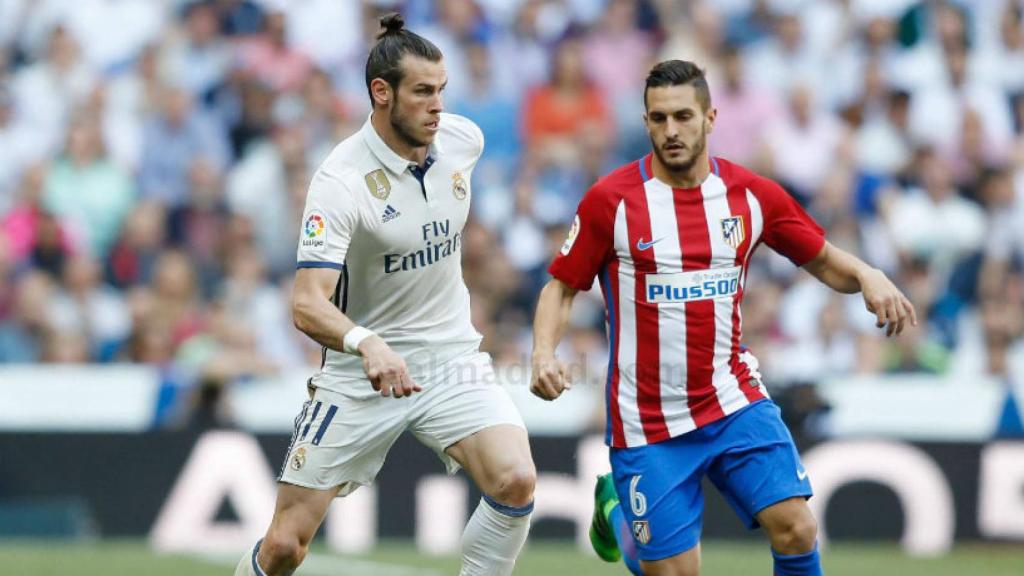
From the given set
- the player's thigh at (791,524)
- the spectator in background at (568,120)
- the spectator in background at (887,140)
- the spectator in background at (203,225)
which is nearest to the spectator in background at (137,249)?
the spectator in background at (203,225)

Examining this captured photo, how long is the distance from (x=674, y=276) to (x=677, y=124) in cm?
61

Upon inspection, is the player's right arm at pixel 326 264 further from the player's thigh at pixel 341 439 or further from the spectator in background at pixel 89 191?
the spectator in background at pixel 89 191

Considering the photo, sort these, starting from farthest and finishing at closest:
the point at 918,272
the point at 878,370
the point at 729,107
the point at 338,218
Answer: the point at 729,107, the point at 918,272, the point at 878,370, the point at 338,218

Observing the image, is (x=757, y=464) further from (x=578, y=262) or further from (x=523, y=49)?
(x=523, y=49)

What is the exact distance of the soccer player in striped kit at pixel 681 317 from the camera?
708cm

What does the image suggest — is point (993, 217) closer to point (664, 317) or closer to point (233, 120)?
point (233, 120)

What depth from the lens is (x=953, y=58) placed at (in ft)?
50.4

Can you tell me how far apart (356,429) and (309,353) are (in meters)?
5.74

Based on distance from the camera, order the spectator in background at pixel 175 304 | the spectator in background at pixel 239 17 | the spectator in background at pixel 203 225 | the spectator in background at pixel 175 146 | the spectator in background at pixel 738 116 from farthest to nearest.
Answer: the spectator in background at pixel 239 17, the spectator in background at pixel 738 116, the spectator in background at pixel 175 146, the spectator in background at pixel 203 225, the spectator in background at pixel 175 304

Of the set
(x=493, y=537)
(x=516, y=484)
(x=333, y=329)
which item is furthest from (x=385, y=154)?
(x=493, y=537)

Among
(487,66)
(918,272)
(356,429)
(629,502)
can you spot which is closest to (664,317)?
(629,502)

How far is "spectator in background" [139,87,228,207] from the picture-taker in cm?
1408

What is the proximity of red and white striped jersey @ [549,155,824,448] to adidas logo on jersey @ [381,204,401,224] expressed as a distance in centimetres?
68

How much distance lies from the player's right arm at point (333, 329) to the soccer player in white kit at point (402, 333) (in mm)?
169
